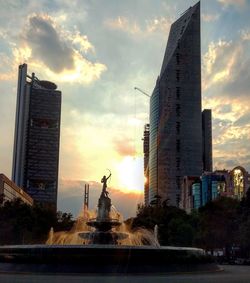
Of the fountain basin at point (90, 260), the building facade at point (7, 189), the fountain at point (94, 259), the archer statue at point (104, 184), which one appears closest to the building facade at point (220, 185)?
the building facade at point (7, 189)

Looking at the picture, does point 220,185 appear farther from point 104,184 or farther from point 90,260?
point 90,260

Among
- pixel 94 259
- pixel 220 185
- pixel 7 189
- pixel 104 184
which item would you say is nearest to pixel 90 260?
pixel 94 259

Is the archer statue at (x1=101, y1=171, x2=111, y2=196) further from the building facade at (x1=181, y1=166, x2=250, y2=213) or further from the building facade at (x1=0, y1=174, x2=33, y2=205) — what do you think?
the building facade at (x1=181, y1=166, x2=250, y2=213)

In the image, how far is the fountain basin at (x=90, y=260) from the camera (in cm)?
2923

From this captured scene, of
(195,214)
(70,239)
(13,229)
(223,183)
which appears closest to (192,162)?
(223,183)

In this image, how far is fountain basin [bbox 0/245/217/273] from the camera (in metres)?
29.2

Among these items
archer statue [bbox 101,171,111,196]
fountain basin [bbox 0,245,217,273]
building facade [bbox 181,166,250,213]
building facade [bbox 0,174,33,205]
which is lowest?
fountain basin [bbox 0,245,217,273]

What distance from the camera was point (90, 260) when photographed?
2931cm

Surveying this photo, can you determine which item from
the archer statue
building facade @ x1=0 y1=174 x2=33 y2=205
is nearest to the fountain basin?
the archer statue

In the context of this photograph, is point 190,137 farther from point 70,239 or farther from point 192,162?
point 70,239

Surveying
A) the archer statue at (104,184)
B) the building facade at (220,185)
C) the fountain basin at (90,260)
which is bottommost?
the fountain basin at (90,260)

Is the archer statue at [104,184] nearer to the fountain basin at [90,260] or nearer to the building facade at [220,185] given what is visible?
the fountain basin at [90,260]

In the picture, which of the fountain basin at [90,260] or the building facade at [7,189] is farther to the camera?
the building facade at [7,189]

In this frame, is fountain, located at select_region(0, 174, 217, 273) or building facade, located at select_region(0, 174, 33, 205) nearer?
fountain, located at select_region(0, 174, 217, 273)
